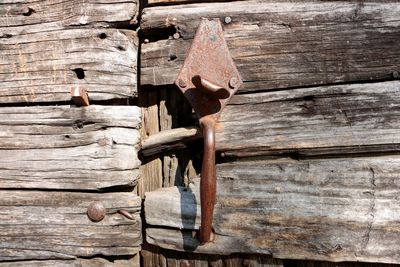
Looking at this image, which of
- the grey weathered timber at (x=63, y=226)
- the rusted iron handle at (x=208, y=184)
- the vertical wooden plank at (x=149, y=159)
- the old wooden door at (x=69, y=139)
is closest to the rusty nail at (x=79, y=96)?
the old wooden door at (x=69, y=139)

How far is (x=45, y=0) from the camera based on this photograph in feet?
4.71

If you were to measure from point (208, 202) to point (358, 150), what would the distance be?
403 mm

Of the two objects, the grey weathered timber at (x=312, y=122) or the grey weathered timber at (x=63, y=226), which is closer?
the grey weathered timber at (x=312, y=122)

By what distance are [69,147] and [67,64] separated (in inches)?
9.6

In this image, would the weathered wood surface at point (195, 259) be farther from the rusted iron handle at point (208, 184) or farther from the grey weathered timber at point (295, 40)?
the grey weathered timber at point (295, 40)

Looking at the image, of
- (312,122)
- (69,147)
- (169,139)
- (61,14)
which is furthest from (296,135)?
(61,14)

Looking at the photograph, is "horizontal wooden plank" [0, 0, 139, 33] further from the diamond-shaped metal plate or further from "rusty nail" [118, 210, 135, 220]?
"rusty nail" [118, 210, 135, 220]

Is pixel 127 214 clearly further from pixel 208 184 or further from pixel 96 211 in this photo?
pixel 208 184

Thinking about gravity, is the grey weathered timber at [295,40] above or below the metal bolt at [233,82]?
above

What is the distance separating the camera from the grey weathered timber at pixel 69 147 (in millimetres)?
1354

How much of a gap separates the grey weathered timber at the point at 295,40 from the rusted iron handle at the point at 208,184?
17cm

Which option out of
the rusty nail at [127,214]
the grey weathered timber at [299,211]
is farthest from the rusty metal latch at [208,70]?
the rusty nail at [127,214]

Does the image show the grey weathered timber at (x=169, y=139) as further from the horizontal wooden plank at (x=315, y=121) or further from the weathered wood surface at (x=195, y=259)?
the weathered wood surface at (x=195, y=259)

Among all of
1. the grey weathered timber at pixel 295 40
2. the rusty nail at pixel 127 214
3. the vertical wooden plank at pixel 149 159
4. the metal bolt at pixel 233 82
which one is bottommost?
the rusty nail at pixel 127 214
